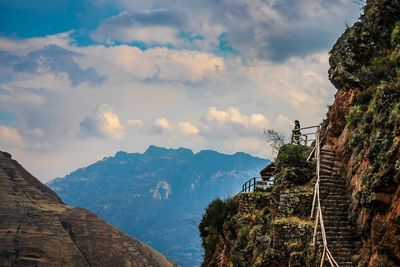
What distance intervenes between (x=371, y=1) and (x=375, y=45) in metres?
2.95

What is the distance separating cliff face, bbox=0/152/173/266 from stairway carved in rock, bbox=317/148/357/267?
74942mm

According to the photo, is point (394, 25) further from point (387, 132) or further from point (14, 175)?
point (14, 175)

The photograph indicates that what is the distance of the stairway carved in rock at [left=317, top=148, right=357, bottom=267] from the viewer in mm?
21938

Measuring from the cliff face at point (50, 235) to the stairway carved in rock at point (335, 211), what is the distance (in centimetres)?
7494

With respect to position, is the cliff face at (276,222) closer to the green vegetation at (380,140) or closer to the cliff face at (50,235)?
the green vegetation at (380,140)

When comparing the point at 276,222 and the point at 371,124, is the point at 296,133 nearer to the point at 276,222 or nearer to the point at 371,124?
the point at 276,222

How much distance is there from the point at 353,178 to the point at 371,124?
3188 mm

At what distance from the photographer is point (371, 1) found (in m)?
27.8

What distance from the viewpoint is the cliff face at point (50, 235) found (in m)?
92.4

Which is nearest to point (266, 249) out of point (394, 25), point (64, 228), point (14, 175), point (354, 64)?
point (354, 64)

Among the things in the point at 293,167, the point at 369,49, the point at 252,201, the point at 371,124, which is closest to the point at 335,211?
the point at 371,124

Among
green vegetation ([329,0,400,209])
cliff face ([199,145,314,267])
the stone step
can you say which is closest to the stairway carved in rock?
the stone step

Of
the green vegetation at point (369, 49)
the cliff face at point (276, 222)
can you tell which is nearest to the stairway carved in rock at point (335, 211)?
the cliff face at point (276, 222)

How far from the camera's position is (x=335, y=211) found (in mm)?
23688
